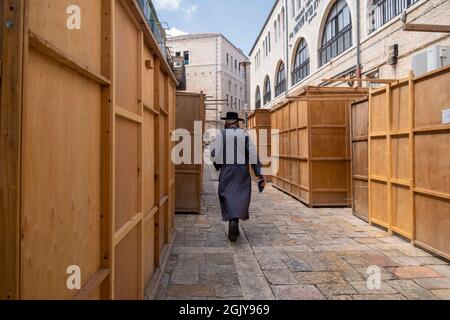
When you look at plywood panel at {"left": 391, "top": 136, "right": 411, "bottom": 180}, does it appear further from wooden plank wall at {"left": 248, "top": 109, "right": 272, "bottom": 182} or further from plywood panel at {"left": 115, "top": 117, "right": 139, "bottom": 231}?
wooden plank wall at {"left": 248, "top": 109, "right": 272, "bottom": 182}

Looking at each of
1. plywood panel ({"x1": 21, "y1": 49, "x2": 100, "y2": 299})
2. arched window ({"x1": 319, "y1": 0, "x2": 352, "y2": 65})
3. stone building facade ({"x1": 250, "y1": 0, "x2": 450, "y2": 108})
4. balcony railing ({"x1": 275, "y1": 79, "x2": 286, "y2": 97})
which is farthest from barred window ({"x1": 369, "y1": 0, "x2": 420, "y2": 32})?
balcony railing ({"x1": 275, "y1": 79, "x2": 286, "y2": 97})

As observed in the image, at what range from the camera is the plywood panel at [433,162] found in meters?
4.41

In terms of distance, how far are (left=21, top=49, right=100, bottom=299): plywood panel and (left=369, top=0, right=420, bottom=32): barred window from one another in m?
10.4

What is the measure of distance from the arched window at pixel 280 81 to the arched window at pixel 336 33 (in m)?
7.41

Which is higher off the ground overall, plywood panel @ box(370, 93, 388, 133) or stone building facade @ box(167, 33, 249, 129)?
stone building facade @ box(167, 33, 249, 129)

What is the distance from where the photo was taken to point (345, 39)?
14156 mm

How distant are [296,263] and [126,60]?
3.24m

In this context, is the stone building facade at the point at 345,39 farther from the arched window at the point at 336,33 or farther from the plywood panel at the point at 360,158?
the plywood panel at the point at 360,158

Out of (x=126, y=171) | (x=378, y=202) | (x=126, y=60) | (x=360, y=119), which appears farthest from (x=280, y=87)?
(x=126, y=171)

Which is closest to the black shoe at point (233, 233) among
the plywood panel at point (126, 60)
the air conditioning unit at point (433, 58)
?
the plywood panel at point (126, 60)

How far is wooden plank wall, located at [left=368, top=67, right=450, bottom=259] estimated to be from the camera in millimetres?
4512

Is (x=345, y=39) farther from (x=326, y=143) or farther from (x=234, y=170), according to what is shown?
(x=234, y=170)

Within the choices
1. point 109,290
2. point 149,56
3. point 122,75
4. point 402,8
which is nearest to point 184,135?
point 149,56
